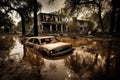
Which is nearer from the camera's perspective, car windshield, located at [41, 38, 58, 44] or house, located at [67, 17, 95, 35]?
car windshield, located at [41, 38, 58, 44]

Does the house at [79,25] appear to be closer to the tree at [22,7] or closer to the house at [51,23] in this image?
the house at [51,23]

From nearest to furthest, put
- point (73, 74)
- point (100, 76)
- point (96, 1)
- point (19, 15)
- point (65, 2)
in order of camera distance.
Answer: point (100, 76) → point (73, 74) → point (65, 2) → point (96, 1) → point (19, 15)

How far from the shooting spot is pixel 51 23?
41.7 metres

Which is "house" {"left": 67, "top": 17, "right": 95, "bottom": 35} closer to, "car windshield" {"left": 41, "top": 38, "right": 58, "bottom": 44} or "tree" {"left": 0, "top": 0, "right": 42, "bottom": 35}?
"tree" {"left": 0, "top": 0, "right": 42, "bottom": 35}

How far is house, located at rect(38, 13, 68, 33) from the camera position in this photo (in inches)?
1563

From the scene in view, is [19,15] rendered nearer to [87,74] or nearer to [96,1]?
[96,1]

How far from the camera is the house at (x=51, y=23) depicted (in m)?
39.7

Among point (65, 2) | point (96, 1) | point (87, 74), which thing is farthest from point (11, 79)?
point (96, 1)

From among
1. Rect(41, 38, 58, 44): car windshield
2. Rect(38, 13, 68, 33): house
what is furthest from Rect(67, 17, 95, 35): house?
Rect(41, 38, 58, 44): car windshield

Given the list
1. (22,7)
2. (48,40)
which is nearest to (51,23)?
(22,7)

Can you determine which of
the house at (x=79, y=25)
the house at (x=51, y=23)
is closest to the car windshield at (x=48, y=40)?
the house at (x=51, y=23)

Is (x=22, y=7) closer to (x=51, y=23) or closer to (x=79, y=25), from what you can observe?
(x=51, y=23)

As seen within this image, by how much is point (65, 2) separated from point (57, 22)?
60.8 ft

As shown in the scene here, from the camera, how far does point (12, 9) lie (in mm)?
30578
